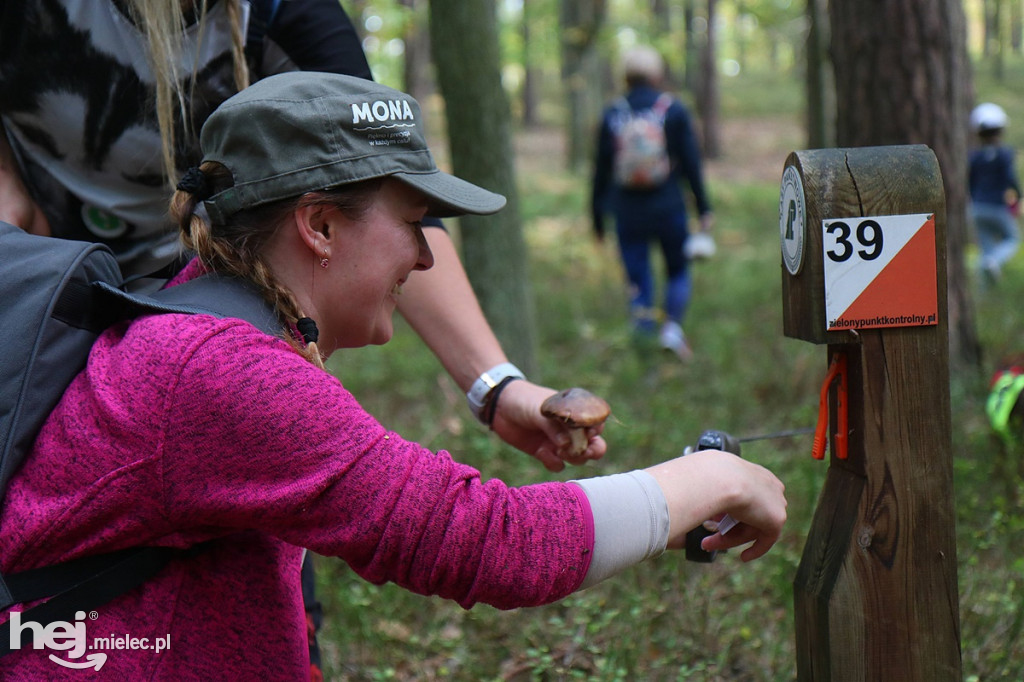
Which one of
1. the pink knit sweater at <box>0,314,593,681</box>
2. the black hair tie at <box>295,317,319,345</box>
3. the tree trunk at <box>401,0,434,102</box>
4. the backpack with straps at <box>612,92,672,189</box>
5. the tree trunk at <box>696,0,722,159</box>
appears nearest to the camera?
the pink knit sweater at <box>0,314,593,681</box>

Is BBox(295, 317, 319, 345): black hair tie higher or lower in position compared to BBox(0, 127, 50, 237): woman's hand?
lower

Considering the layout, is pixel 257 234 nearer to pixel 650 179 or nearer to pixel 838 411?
pixel 838 411

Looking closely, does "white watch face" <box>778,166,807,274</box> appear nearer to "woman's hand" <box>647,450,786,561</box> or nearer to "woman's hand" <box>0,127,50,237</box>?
"woman's hand" <box>647,450,786,561</box>

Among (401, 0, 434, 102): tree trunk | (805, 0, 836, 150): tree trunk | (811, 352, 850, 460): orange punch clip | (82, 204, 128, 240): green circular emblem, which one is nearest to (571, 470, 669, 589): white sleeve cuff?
(811, 352, 850, 460): orange punch clip

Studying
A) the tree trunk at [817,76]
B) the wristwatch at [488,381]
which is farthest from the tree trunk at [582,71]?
the wristwatch at [488,381]

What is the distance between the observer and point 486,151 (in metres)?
5.15

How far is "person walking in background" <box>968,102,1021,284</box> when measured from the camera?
9.45m

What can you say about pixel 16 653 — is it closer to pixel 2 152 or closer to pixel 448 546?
pixel 448 546

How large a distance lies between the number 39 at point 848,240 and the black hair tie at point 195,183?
39.5 inches

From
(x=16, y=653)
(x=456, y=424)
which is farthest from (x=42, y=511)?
(x=456, y=424)

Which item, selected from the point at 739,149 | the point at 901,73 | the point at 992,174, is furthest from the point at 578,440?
the point at 739,149

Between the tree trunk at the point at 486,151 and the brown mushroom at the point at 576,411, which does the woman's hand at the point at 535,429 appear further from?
the tree trunk at the point at 486,151

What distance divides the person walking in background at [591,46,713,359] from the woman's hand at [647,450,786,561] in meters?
5.20

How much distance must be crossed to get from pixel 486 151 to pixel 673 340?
2.20 metres
